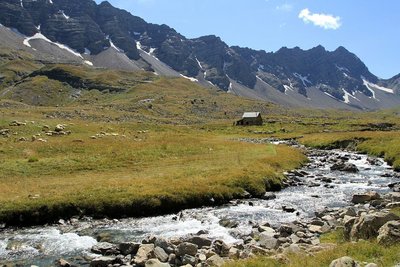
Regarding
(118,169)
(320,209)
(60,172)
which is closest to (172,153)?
(118,169)

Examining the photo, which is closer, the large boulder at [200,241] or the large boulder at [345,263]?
the large boulder at [345,263]

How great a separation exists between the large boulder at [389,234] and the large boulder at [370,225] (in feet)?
3.63

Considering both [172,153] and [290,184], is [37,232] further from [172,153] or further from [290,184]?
[172,153]

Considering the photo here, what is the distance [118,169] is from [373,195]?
27.9 metres

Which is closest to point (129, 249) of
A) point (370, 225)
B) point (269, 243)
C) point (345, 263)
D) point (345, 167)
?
point (269, 243)

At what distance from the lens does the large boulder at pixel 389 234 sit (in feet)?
59.9

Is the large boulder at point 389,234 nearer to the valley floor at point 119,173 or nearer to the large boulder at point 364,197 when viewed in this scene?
the large boulder at point 364,197

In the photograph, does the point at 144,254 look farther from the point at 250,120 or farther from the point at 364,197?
the point at 250,120

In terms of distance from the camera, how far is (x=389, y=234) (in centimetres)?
1850

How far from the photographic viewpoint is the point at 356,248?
18.2 metres

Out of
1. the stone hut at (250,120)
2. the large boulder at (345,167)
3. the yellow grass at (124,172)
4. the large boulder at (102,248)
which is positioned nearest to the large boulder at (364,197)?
the yellow grass at (124,172)

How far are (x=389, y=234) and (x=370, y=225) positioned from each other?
211 centimetres

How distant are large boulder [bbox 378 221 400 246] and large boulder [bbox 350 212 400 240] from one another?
3.63 ft

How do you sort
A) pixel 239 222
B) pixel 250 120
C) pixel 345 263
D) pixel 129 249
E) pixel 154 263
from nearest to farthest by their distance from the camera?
pixel 345 263 → pixel 154 263 → pixel 129 249 → pixel 239 222 → pixel 250 120
